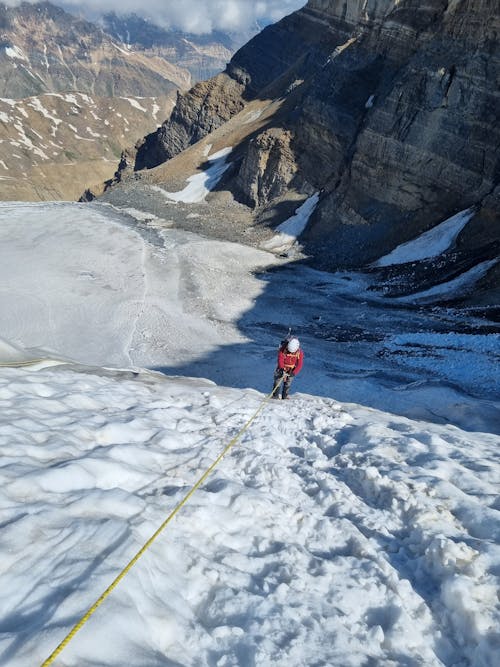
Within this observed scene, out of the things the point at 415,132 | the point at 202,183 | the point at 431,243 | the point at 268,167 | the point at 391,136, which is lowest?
the point at 431,243

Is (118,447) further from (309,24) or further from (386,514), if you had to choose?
(309,24)

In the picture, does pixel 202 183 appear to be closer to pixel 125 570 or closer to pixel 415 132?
pixel 415 132

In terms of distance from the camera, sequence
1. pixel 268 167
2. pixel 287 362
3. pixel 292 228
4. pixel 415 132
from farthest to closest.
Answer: pixel 268 167
pixel 292 228
pixel 415 132
pixel 287 362

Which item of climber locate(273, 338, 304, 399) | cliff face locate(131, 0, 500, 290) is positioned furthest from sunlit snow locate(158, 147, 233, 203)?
climber locate(273, 338, 304, 399)

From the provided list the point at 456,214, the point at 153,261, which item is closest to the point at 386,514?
the point at 153,261

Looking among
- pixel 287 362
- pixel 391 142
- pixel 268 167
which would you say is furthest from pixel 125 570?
pixel 268 167

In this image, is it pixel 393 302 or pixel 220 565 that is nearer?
pixel 220 565
